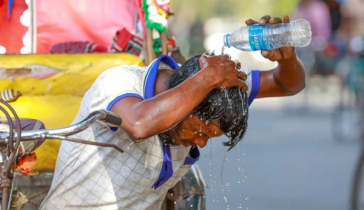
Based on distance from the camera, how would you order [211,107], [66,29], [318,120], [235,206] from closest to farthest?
[211,107] → [66,29] → [235,206] → [318,120]

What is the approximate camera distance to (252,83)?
9.43ft

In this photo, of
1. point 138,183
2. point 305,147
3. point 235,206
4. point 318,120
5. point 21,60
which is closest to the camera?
point 138,183

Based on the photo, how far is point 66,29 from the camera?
4.07 metres

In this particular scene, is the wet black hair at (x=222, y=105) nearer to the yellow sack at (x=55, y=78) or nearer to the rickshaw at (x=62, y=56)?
the rickshaw at (x=62, y=56)

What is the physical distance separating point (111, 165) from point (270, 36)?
0.79 m

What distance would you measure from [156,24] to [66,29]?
0.80m

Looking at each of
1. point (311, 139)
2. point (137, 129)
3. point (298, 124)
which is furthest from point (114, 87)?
point (298, 124)

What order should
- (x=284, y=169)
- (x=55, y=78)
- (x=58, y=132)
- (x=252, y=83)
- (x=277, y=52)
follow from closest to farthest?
1. (x=58, y=132)
2. (x=277, y=52)
3. (x=252, y=83)
4. (x=55, y=78)
5. (x=284, y=169)

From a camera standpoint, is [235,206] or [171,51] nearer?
[171,51]

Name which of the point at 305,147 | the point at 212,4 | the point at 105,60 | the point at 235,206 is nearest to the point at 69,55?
the point at 105,60

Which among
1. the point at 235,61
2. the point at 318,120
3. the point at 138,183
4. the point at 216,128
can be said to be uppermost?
the point at 235,61

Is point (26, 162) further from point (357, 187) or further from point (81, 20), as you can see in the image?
point (357, 187)

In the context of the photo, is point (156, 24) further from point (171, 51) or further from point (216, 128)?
point (216, 128)

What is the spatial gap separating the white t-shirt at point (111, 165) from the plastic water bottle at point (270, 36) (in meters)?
0.30
